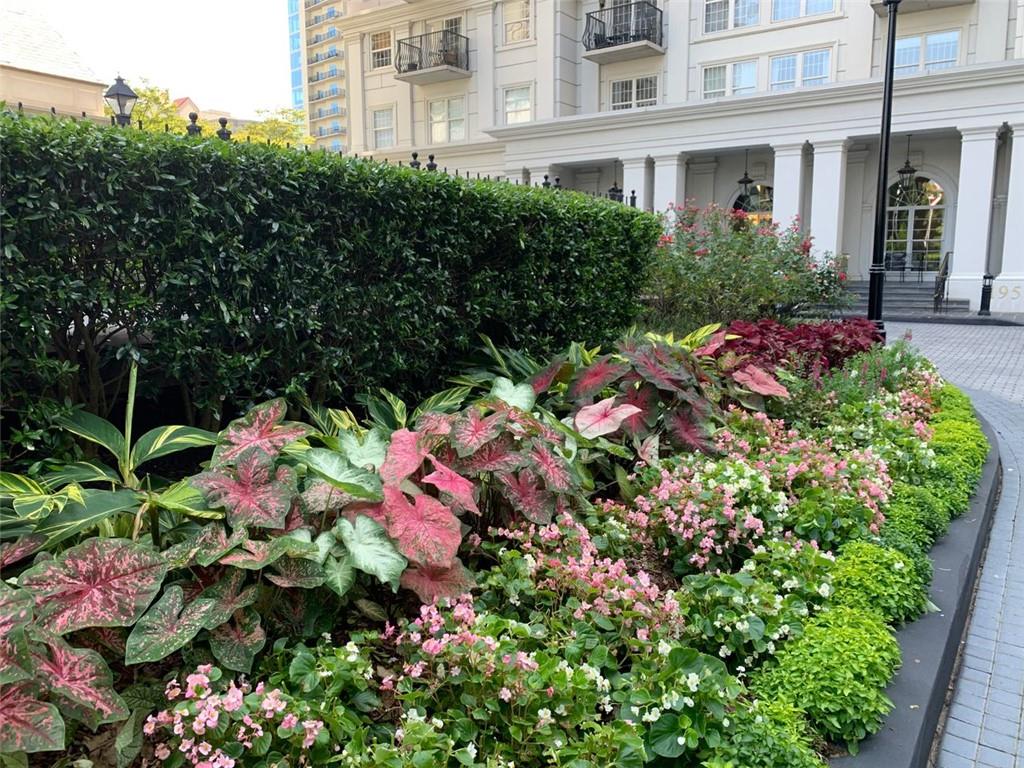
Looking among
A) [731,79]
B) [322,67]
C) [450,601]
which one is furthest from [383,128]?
[322,67]

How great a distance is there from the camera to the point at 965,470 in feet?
15.0

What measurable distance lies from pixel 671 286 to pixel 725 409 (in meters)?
4.72

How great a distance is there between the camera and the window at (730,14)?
23.8 meters

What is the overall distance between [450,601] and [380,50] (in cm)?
3279

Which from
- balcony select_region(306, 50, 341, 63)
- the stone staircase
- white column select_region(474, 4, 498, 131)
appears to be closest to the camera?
the stone staircase

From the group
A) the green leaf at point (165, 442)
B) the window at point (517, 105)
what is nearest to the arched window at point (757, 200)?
the window at point (517, 105)

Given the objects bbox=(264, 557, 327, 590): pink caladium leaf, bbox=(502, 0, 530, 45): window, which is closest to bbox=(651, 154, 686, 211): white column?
bbox=(502, 0, 530, 45): window

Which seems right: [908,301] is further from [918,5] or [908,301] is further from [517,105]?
[517,105]

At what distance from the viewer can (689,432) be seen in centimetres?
427

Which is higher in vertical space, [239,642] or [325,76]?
[325,76]

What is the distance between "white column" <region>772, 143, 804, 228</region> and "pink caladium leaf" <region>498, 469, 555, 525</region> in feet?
68.7

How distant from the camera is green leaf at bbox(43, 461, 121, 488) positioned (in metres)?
2.68

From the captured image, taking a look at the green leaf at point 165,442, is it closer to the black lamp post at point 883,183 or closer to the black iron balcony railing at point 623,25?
the black lamp post at point 883,183

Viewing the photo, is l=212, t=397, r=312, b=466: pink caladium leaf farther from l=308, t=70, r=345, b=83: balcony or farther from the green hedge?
l=308, t=70, r=345, b=83: balcony
